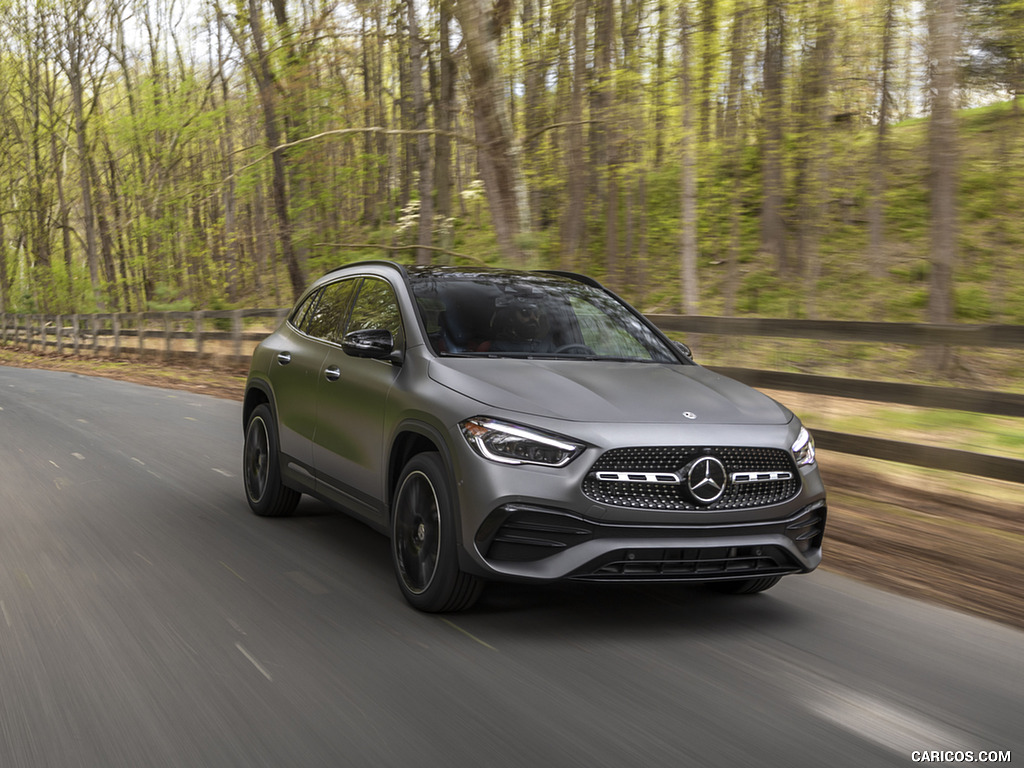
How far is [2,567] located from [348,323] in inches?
91.9

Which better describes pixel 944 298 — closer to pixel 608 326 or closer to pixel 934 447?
pixel 934 447

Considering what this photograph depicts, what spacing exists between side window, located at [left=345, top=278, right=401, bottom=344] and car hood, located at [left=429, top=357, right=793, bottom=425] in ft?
2.27

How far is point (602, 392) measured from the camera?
4.71 m

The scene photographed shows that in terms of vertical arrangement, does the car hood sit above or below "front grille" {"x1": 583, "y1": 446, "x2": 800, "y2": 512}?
above

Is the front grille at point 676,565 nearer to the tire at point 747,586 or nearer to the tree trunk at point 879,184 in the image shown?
the tire at point 747,586

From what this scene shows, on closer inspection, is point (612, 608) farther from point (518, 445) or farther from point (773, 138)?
point (773, 138)

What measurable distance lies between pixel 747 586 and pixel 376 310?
8.37 feet

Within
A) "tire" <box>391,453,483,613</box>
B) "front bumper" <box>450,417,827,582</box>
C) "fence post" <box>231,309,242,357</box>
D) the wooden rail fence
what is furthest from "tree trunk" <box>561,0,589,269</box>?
"front bumper" <box>450,417,827,582</box>

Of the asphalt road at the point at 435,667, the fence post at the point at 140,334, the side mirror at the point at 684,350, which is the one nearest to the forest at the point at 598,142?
the fence post at the point at 140,334

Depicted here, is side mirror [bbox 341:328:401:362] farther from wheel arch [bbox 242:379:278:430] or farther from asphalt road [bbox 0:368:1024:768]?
wheel arch [bbox 242:379:278:430]

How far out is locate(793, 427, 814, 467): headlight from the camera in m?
4.70

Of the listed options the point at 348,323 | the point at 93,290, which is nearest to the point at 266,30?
the point at 348,323

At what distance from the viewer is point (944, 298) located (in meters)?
12.8

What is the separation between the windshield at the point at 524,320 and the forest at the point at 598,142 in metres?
7.83
